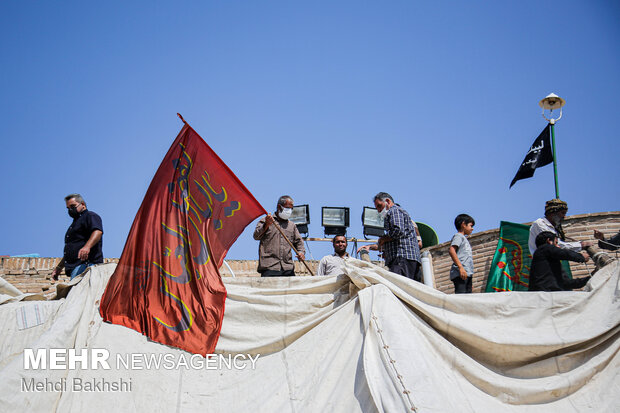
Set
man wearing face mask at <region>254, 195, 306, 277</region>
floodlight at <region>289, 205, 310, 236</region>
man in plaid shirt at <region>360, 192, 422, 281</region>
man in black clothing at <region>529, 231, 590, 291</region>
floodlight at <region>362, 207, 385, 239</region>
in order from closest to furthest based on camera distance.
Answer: man in black clothing at <region>529, 231, 590, 291</region>, man in plaid shirt at <region>360, 192, 422, 281</region>, man wearing face mask at <region>254, 195, 306, 277</region>, floodlight at <region>289, 205, 310, 236</region>, floodlight at <region>362, 207, 385, 239</region>

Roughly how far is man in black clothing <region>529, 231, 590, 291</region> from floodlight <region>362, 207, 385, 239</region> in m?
6.36

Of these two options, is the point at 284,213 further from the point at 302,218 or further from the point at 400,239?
the point at 302,218

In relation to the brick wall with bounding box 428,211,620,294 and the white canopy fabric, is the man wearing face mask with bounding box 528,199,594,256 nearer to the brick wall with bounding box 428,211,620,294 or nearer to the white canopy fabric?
the brick wall with bounding box 428,211,620,294

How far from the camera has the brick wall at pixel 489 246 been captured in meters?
6.91

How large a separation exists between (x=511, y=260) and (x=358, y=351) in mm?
3659

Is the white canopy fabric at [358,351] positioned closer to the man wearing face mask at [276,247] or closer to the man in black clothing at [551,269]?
the man in black clothing at [551,269]

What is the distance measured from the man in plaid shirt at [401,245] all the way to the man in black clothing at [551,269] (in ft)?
3.67

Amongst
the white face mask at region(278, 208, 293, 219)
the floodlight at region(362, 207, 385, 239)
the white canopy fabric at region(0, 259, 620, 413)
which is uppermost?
the floodlight at region(362, 207, 385, 239)

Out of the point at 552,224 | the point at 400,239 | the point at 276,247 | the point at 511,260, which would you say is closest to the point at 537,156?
the point at 511,260

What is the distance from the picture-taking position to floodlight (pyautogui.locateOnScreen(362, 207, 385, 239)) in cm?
1162

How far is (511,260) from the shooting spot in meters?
6.95

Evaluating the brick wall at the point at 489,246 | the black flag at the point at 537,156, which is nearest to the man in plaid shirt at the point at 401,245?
the brick wall at the point at 489,246

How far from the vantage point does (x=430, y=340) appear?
4039mm

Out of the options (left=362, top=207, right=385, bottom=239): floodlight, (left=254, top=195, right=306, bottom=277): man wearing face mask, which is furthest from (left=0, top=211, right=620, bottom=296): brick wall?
(left=362, top=207, right=385, bottom=239): floodlight
